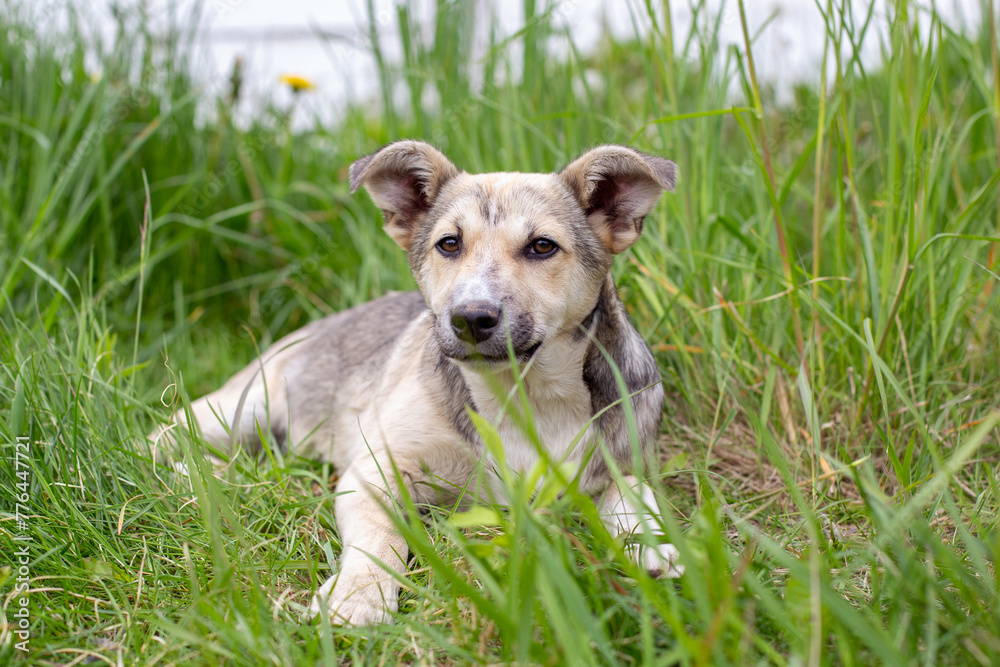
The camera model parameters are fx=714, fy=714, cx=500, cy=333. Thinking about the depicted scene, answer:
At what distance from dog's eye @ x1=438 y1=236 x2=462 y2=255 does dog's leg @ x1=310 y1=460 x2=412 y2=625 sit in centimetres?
86

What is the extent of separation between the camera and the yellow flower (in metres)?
5.26

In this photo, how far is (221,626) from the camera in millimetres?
1745

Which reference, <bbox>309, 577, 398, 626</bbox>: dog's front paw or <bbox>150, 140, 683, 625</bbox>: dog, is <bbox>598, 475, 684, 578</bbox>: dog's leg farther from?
<bbox>309, 577, 398, 626</bbox>: dog's front paw

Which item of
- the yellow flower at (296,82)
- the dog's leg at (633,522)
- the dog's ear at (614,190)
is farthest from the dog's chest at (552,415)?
the yellow flower at (296,82)

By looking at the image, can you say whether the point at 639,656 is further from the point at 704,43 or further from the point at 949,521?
the point at 704,43

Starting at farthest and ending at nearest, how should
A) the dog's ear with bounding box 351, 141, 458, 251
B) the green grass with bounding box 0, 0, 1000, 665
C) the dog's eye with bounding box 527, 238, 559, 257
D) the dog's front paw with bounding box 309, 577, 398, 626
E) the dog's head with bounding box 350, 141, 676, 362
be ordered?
1. the dog's ear with bounding box 351, 141, 458, 251
2. the dog's eye with bounding box 527, 238, 559, 257
3. the dog's head with bounding box 350, 141, 676, 362
4. the dog's front paw with bounding box 309, 577, 398, 626
5. the green grass with bounding box 0, 0, 1000, 665

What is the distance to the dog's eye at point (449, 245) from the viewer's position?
9.05 feet

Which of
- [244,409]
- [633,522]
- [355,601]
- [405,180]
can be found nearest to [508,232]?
[405,180]

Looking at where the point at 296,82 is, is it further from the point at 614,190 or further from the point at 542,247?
the point at 542,247

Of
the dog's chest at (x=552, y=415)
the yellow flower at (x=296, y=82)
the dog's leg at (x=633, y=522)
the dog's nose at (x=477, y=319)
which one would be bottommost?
the dog's leg at (x=633, y=522)

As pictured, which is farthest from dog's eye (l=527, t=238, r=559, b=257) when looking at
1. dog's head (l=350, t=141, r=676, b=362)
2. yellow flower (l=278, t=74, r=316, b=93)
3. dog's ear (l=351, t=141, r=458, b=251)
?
yellow flower (l=278, t=74, r=316, b=93)

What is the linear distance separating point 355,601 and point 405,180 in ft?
5.80

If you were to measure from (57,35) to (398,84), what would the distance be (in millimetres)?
2284

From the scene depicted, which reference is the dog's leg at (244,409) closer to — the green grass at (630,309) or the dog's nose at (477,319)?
the green grass at (630,309)
